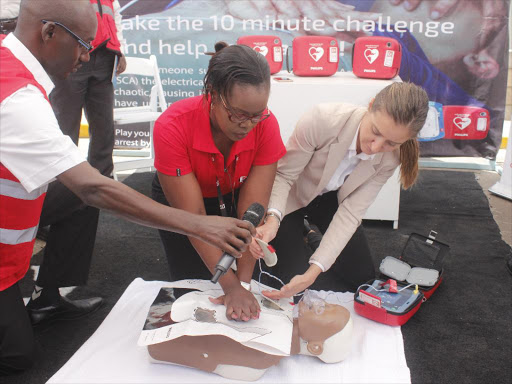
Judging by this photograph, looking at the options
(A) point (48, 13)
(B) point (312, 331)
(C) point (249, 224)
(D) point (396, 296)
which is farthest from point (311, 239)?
(A) point (48, 13)

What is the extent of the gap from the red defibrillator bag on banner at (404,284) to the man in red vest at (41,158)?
0.70 meters

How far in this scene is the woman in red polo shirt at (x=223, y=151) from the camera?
1.36 metres

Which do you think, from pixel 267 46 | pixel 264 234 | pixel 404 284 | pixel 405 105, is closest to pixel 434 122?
pixel 267 46

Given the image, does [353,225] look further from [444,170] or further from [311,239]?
[444,170]

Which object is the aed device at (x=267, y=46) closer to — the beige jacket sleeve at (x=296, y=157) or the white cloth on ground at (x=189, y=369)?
the beige jacket sleeve at (x=296, y=157)

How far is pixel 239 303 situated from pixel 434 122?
2.88 m

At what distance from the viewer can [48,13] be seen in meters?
1.27

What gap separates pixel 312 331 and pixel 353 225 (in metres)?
0.57

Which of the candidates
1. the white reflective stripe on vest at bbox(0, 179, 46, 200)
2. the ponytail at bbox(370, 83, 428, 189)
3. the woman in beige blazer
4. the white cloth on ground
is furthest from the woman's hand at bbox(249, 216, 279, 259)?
the white reflective stripe on vest at bbox(0, 179, 46, 200)

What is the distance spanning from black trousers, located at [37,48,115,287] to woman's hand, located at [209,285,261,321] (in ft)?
2.54

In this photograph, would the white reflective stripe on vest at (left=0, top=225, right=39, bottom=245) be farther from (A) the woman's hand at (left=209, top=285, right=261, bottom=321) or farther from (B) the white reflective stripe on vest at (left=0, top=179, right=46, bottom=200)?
(A) the woman's hand at (left=209, top=285, right=261, bottom=321)

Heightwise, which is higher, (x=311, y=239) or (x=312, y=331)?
(x=312, y=331)

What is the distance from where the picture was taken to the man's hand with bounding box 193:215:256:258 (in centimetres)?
115

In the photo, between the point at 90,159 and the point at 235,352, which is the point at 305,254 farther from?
the point at 90,159
